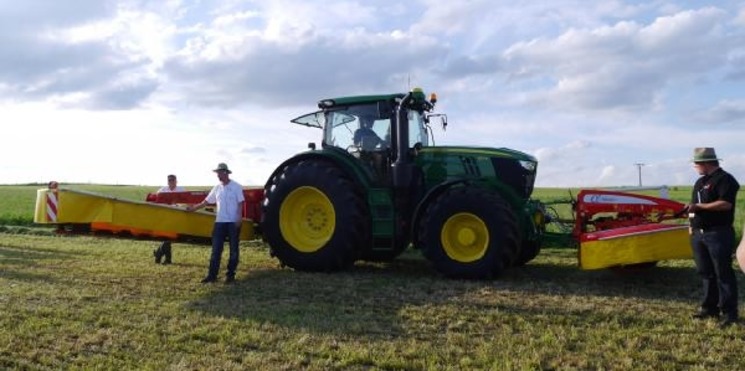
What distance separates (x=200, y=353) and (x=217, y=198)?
4.16 m

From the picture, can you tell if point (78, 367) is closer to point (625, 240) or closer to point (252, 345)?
point (252, 345)

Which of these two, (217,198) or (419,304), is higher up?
(217,198)

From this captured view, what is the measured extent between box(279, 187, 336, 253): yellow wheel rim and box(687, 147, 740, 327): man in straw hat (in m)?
4.66

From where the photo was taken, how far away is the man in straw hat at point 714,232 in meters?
6.41

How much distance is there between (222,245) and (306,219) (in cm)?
124

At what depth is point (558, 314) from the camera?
267 inches

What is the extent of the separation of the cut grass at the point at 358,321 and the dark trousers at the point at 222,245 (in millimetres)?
270

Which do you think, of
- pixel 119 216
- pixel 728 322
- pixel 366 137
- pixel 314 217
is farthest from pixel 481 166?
pixel 119 216

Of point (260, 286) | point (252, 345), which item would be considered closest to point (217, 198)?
point (260, 286)

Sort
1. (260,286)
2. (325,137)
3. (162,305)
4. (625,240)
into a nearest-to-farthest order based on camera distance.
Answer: (162,305)
(625,240)
(260,286)
(325,137)

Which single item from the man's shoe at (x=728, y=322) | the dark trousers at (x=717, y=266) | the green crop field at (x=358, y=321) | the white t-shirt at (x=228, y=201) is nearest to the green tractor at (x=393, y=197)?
the green crop field at (x=358, y=321)

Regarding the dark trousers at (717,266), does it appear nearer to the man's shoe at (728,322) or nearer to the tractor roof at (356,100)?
the man's shoe at (728,322)

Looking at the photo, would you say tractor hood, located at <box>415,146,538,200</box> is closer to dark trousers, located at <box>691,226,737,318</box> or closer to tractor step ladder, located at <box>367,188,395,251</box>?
tractor step ladder, located at <box>367,188,395,251</box>

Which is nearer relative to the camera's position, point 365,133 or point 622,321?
point 622,321
